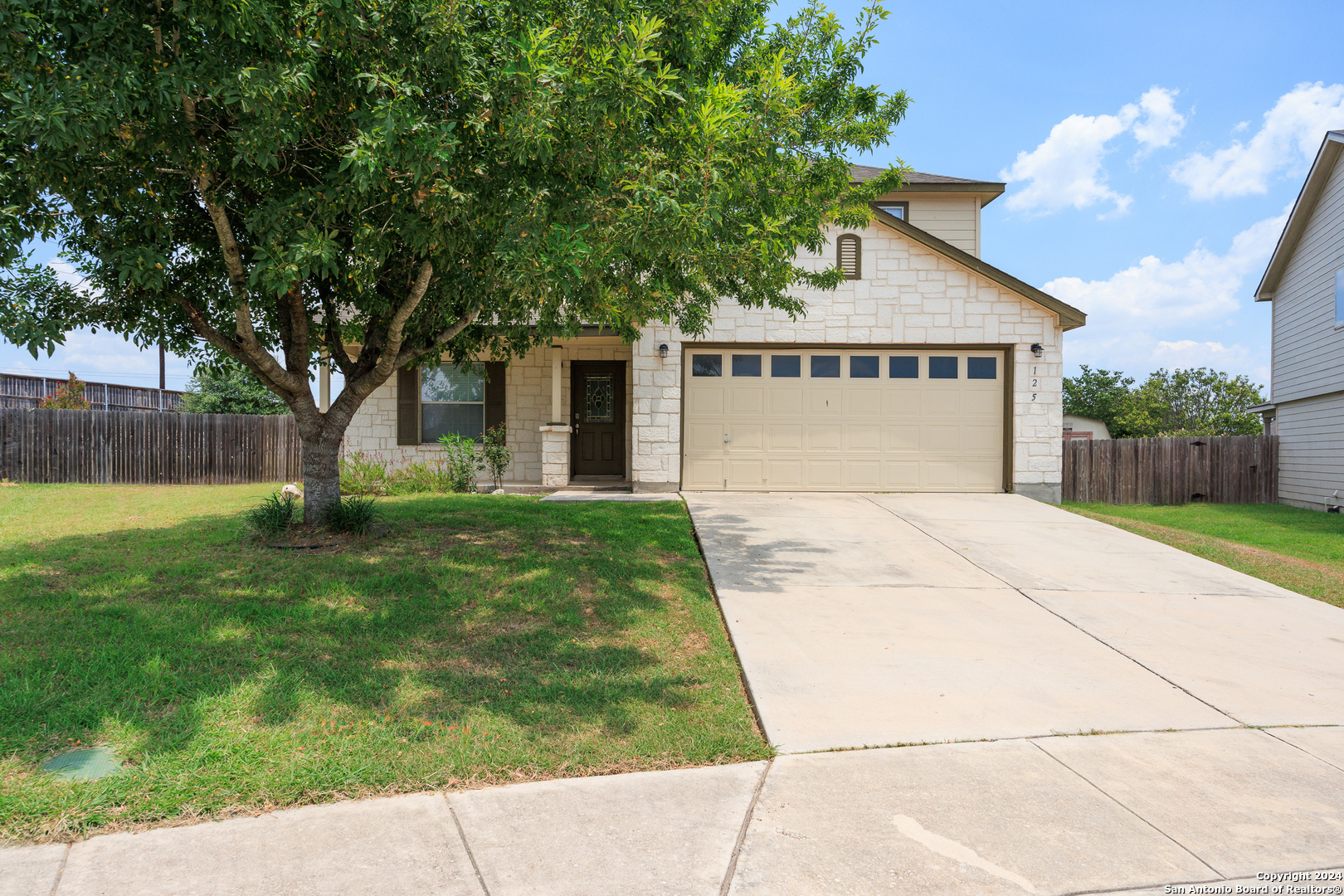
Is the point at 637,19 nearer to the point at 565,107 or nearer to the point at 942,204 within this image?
the point at 565,107

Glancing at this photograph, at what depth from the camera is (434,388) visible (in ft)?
42.7

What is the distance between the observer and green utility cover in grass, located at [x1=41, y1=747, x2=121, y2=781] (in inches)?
126

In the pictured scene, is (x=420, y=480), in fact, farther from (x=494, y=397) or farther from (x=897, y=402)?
(x=897, y=402)

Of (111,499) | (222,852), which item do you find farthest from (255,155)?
(111,499)

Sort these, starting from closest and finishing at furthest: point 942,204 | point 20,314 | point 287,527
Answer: point 20,314
point 287,527
point 942,204

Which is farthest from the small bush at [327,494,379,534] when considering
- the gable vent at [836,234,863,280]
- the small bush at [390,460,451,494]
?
the gable vent at [836,234,863,280]

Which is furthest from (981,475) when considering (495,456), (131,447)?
(131,447)

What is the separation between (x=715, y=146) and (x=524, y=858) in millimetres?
4379

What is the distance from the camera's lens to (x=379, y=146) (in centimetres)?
421

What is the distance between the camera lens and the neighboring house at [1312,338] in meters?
13.6

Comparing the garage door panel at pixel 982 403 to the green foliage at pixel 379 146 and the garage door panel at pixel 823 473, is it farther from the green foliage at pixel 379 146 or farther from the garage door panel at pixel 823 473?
the green foliage at pixel 379 146

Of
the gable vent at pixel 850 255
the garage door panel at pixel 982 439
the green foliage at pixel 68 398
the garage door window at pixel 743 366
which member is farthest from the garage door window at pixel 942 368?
the green foliage at pixel 68 398

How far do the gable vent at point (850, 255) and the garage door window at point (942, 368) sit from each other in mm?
1905

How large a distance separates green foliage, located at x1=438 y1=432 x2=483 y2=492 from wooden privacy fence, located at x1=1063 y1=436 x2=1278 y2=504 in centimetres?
1085
